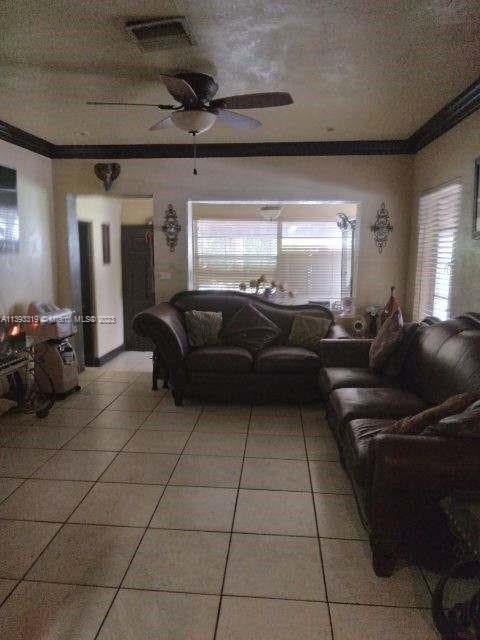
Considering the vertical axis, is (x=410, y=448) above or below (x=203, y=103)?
below

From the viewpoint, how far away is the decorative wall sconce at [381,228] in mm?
4930

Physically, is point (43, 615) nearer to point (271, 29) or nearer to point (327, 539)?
point (327, 539)

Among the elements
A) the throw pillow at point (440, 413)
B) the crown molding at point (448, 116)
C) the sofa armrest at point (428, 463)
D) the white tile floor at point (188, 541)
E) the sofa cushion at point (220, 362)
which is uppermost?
the crown molding at point (448, 116)

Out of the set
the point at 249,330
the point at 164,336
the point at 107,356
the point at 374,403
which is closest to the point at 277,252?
the point at 249,330

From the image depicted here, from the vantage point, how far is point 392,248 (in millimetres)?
4980

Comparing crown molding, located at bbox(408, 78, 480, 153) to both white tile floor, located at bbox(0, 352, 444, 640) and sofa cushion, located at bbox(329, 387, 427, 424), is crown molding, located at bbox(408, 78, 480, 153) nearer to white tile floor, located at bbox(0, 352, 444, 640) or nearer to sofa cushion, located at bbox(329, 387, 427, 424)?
sofa cushion, located at bbox(329, 387, 427, 424)

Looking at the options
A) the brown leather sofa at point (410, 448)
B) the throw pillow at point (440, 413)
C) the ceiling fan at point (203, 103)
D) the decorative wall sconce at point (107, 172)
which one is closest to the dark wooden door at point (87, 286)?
the decorative wall sconce at point (107, 172)

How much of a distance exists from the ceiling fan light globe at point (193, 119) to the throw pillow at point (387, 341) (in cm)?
202

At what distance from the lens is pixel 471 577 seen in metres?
1.65

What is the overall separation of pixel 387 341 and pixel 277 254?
3.78m

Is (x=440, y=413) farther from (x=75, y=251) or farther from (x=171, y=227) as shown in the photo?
(x=75, y=251)

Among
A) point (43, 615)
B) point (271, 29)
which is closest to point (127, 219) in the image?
point (271, 29)

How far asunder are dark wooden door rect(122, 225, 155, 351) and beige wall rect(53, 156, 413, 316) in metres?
1.73

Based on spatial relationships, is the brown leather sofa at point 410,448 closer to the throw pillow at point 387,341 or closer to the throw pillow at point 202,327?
the throw pillow at point 387,341
